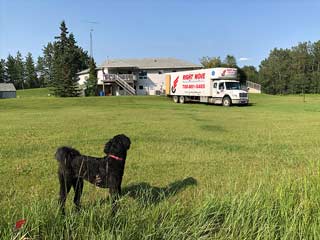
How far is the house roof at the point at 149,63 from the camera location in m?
61.9

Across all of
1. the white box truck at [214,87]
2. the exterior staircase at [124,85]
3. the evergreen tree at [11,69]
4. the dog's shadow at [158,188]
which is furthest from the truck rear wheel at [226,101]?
the evergreen tree at [11,69]

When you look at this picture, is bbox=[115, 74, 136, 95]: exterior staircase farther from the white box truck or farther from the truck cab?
the truck cab

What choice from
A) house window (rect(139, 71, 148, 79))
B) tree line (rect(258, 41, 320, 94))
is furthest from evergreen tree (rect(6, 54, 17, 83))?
tree line (rect(258, 41, 320, 94))

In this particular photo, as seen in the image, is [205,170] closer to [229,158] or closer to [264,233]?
[229,158]

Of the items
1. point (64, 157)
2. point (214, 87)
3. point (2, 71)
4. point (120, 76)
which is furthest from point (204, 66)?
point (64, 157)

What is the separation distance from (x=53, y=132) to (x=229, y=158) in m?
7.01

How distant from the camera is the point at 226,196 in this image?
427cm

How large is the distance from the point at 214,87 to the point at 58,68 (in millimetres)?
40564

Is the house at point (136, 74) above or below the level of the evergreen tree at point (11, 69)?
below

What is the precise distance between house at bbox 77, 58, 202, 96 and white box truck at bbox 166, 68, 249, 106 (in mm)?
22419

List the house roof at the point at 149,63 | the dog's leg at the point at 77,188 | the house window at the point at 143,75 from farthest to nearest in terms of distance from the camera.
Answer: the house window at the point at 143,75
the house roof at the point at 149,63
the dog's leg at the point at 77,188

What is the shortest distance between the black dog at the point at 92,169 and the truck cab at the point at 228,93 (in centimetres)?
2846

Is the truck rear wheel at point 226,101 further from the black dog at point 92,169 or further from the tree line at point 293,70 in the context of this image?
the tree line at point 293,70

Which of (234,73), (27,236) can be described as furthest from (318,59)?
(27,236)
